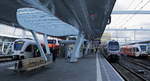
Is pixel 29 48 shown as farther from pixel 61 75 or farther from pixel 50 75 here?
pixel 61 75

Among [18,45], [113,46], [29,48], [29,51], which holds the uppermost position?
[18,45]

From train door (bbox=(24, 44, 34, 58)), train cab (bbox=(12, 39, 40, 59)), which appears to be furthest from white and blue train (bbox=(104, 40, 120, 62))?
train cab (bbox=(12, 39, 40, 59))

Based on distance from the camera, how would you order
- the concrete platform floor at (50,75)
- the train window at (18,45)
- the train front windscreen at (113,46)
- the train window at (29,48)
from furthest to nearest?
the train front windscreen at (113,46)
the train window at (29,48)
the train window at (18,45)
the concrete platform floor at (50,75)

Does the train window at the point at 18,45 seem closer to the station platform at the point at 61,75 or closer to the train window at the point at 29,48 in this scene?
the train window at the point at 29,48

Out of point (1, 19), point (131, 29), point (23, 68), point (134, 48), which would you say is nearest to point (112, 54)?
point (134, 48)

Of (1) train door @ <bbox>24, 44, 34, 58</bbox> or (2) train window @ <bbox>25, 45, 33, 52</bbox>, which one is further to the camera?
(2) train window @ <bbox>25, 45, 33, 52</bbox>

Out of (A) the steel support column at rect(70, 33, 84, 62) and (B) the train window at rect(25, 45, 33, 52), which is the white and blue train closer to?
(A) the steel support column at rect(70, 33, 84, 62)

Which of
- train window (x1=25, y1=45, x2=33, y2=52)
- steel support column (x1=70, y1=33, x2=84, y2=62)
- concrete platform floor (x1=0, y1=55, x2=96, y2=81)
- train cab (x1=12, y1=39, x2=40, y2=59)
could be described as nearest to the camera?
concrete platform floor (x1=0, y1=55, x2=96, y2=81)

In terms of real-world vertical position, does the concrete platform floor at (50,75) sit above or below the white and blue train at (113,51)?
below

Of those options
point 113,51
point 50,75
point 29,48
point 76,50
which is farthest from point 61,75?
point 113,51

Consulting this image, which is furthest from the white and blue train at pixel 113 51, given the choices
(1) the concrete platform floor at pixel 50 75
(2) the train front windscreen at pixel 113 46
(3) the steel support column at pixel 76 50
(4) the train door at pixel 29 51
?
(1) the concrete platform floor at pixel 50 75

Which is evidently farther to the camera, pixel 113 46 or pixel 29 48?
pixel 113 46

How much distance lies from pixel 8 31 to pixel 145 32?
31.5 metres

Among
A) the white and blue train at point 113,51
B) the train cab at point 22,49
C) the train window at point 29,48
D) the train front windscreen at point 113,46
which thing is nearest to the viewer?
the train cab at point 22,49
